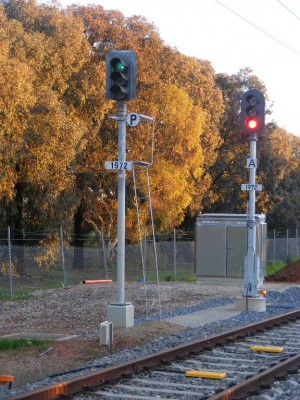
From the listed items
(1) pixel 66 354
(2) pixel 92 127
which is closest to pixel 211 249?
(2) pixel 92 127

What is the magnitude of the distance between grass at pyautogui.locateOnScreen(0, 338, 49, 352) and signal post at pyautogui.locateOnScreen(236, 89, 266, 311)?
7.24 meters

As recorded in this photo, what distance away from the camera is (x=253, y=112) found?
64.6ft

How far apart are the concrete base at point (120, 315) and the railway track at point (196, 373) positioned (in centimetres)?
230

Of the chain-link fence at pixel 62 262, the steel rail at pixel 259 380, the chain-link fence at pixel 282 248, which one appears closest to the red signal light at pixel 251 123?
the chain-link fence at pixel 62 262

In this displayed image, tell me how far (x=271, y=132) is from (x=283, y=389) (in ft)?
171

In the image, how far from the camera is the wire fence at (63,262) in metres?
30.9

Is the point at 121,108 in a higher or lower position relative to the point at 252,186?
higher

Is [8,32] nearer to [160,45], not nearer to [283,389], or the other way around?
[160,45]

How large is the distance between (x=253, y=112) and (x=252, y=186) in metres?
1.89

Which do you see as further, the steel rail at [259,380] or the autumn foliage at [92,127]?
the autumn foliage at [92,127]

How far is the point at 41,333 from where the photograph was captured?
16312 millimetres

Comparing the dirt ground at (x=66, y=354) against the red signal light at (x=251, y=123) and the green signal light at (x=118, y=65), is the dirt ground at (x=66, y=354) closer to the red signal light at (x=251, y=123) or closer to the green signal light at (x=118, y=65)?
the green signal light at (x=118, y=65)

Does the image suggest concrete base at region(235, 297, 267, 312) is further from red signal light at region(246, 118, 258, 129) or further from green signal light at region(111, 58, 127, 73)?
green signal light at region(111, 58, 127, 73)

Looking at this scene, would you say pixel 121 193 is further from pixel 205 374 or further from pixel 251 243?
pixel 205 374
